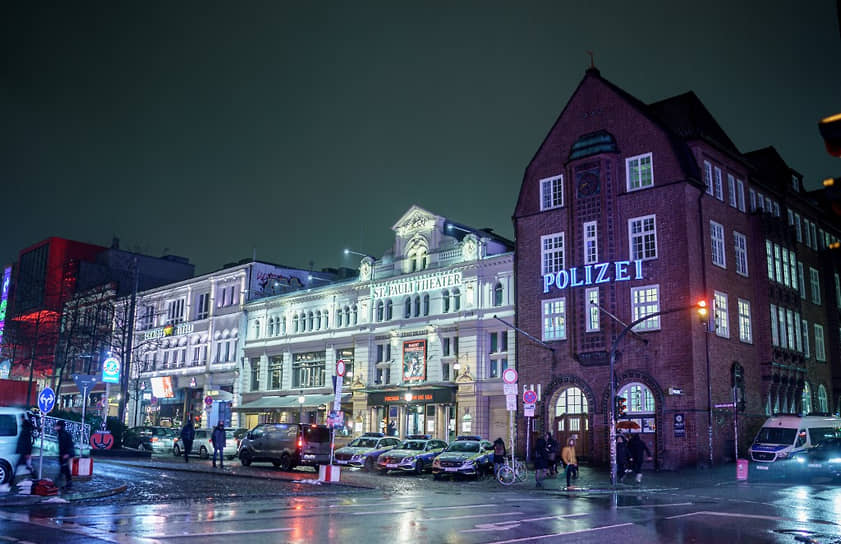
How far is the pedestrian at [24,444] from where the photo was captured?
20.0m

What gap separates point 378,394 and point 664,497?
29.1 m

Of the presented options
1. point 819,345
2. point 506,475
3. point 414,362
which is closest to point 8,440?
point 506,475

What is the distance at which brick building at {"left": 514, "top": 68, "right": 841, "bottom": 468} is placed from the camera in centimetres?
3619

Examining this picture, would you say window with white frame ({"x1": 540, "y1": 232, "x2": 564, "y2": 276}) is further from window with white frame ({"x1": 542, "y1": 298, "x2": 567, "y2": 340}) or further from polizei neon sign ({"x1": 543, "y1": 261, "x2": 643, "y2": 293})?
window with white frame ({"x1": 542, "y1": 298, "x2": 567, "y2": 340})

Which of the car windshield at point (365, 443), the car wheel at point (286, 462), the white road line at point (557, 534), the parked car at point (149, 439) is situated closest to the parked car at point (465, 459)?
the car windshield at point (365, 443)

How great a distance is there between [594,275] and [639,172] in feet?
19.3

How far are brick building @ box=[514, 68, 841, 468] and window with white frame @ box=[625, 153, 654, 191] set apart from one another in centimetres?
7

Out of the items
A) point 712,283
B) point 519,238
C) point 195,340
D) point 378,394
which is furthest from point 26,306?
point 712,283

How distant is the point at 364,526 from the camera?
1450cm

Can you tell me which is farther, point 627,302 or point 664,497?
point 627,302

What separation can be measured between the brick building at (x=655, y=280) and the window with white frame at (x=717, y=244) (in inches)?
4.6

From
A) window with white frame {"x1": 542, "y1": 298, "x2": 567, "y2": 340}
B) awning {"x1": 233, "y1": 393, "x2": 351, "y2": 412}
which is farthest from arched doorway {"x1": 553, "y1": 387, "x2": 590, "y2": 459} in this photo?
awning {"x1": 233, "y1": 393, "x2": 351, "y2": 412}

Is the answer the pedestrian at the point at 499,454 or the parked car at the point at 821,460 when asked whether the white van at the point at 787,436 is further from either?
the pedestrian at the point at 499,454

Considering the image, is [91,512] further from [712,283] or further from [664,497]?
[712,283]
